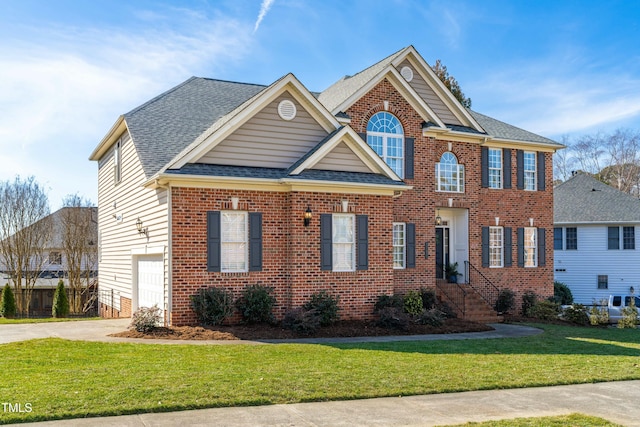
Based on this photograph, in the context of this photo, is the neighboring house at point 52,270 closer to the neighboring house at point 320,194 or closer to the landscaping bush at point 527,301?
the neighboring house at point 320,194

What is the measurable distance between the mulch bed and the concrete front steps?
8.38 feet

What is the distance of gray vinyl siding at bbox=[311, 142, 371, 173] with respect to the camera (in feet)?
57.2

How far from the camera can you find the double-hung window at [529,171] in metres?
25.2

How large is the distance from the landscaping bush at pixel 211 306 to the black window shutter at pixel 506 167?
1339 centimetres

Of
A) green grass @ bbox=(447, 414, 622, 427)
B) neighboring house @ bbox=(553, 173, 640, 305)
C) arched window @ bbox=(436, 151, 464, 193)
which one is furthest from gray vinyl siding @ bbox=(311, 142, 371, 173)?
neighboring house @ bbox=(553, 173, 640, 305)

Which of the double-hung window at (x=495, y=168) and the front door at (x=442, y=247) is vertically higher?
the double-hung window at (x=495, y=168)

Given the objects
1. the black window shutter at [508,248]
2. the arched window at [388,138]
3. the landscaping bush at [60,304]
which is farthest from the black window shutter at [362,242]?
the landscaping bush at [60,304]

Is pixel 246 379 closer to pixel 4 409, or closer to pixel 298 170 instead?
pixel 4 409

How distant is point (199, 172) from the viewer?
15.9 metres

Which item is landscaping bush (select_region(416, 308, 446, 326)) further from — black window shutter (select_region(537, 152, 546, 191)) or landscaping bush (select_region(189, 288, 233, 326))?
black window shutter (select_region(537, 152, 546, 191))

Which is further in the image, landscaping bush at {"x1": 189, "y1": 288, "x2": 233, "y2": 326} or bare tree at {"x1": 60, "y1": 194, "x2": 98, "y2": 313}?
bare tree at {"x1": 60, "y1": 194, "x2": 98, "y2": 313}

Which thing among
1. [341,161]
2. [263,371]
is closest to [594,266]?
A: [341,161]

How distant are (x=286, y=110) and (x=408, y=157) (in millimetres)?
5507

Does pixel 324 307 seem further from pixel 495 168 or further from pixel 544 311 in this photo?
pixel 495 168
